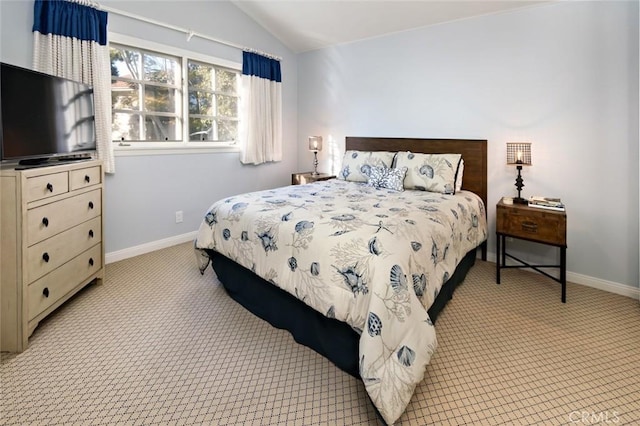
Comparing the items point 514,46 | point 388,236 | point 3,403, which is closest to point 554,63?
point 514,46

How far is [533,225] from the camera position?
2.78 m

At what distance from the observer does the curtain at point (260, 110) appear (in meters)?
4.45

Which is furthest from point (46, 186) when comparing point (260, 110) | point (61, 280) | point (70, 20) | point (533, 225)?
point (533, 225)

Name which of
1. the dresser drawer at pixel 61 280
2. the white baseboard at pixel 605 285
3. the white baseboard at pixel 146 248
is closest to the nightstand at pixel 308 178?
the white baseboard at pixel 146 248

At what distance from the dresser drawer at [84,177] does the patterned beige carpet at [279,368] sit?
2.85 ft

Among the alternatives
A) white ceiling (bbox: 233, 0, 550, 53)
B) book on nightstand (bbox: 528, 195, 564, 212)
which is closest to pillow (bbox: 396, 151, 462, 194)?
book on nightstand (bbox: 528, 195, 564, 212)

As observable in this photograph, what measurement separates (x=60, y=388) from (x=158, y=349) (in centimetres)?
47

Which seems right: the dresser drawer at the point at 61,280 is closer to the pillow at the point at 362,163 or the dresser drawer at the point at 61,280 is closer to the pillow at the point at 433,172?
the pillow at the point at 362,163

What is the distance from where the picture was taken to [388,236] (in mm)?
1812

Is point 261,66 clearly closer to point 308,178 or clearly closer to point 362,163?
point 308,178

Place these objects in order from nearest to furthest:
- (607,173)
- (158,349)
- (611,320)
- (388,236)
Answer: (388,236) → (158,349) → (611,320) → (607,173)

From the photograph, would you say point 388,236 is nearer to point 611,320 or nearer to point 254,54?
point 611,320

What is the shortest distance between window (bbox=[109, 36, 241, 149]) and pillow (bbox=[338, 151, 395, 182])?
5.35 feet

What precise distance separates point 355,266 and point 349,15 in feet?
10.7
